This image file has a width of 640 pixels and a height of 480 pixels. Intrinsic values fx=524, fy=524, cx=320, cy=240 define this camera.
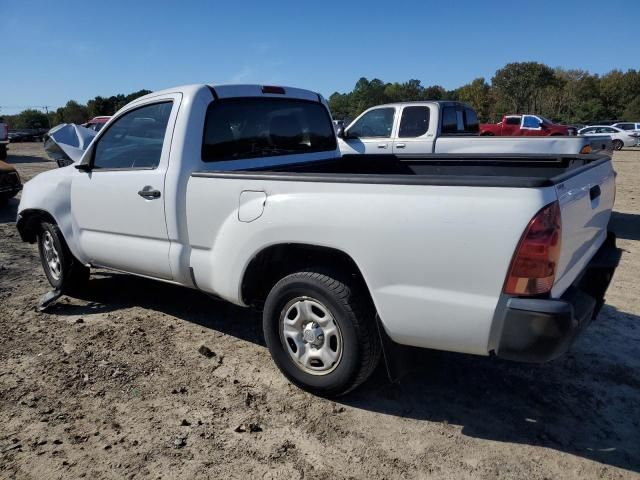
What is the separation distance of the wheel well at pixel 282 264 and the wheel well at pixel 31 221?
2.53 meters

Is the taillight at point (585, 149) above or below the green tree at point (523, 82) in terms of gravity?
below

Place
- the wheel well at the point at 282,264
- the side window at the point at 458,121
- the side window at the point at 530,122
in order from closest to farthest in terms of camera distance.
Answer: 1. the wheel well at the point at 282,264
2. the side window at the point at 458,121
3. the side window at the point at 530,122

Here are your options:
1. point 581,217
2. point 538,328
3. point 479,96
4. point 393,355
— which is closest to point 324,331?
point 393,355

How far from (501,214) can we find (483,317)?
50 cm

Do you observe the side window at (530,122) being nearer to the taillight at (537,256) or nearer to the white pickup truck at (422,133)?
the white pickup truck at (422,133)

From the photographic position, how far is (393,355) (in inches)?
116

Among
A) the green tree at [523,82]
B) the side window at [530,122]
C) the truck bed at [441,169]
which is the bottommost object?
the side window at [530,122]

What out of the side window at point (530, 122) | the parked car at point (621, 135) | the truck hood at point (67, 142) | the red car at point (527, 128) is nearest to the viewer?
the truck hood at point (67, 142)

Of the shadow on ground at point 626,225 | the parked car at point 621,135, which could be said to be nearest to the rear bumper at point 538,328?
the shadow on ground at point 626,225

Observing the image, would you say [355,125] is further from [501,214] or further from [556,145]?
[501,214]

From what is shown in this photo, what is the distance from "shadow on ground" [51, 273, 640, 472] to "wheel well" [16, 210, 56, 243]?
2411 millimetres

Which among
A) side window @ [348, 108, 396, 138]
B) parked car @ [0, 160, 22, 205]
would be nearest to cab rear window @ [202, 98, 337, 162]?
side window @ [348, 108, 396, 138]

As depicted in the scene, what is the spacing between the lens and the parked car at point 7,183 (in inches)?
407

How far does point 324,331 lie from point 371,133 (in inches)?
279
